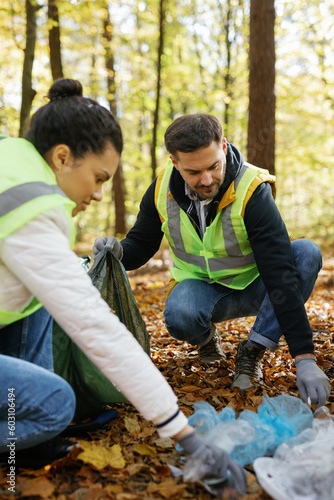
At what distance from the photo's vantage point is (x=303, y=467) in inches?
58.7

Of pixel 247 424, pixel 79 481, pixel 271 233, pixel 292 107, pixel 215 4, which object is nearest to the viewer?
pixel 79 481

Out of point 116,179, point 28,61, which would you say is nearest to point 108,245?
point 28,61

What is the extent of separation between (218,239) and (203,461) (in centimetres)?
140

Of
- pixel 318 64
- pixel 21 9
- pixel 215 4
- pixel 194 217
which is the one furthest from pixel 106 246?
pixel 215 4

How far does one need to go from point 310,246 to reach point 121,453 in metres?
1.59

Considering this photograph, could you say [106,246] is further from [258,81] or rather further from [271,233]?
[258,81]

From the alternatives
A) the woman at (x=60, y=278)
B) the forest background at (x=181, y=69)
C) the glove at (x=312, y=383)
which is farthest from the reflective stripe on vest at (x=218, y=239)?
the forest background at (x=181, y=69)

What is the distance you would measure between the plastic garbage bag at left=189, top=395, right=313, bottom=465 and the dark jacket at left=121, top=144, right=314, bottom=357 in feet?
1.02

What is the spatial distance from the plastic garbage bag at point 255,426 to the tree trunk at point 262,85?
11.6 ft

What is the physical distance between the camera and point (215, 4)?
13.3 metres

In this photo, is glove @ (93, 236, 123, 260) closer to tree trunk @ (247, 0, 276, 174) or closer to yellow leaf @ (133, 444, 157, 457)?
yellow leaf @ (133, 444, 157, 457)

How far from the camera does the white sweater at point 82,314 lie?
138cm

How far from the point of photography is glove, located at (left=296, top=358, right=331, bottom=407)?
202 cm

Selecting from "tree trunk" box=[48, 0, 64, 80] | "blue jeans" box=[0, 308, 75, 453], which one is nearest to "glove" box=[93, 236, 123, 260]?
"blue jeans" box=[0, 308, 75, 453]
